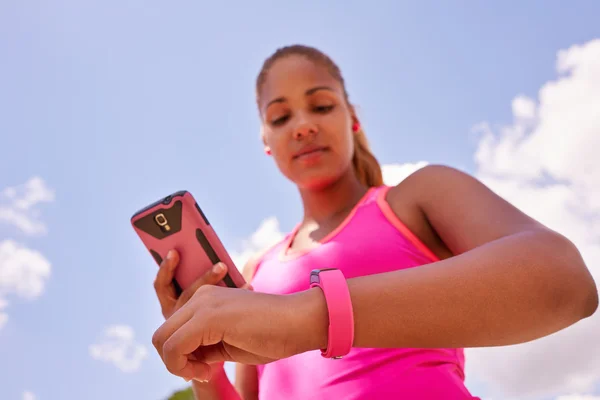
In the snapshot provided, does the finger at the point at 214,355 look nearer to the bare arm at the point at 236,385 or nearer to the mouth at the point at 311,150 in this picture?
the bare arm at the point at 236,385

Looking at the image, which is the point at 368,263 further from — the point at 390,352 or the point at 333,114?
the point at 333,114

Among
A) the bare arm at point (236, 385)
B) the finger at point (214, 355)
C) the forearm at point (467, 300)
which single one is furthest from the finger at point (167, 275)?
the forearm at point (467, 300)

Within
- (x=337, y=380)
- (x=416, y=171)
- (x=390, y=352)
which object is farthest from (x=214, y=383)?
(x=416, y=171)

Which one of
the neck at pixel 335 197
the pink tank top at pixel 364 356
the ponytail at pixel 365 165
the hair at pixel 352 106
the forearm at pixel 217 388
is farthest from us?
the ponytail at pixel 365 165

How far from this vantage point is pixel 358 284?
125 cm

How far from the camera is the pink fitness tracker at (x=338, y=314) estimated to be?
3.90 ft

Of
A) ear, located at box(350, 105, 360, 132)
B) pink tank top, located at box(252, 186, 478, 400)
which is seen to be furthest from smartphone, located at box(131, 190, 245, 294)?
ear, located at box(350, 105, 360, 132)

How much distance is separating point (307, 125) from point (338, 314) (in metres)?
1.61

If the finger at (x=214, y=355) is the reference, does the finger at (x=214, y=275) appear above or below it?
above

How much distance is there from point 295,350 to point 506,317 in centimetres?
49

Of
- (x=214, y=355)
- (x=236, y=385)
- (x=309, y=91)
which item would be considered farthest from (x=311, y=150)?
(x=214, y=355)

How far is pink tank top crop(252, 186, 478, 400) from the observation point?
1929mm

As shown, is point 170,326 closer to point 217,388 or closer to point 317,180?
point 217,388

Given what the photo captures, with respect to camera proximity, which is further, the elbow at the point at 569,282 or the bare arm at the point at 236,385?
the bare arm at the point at 236,385
